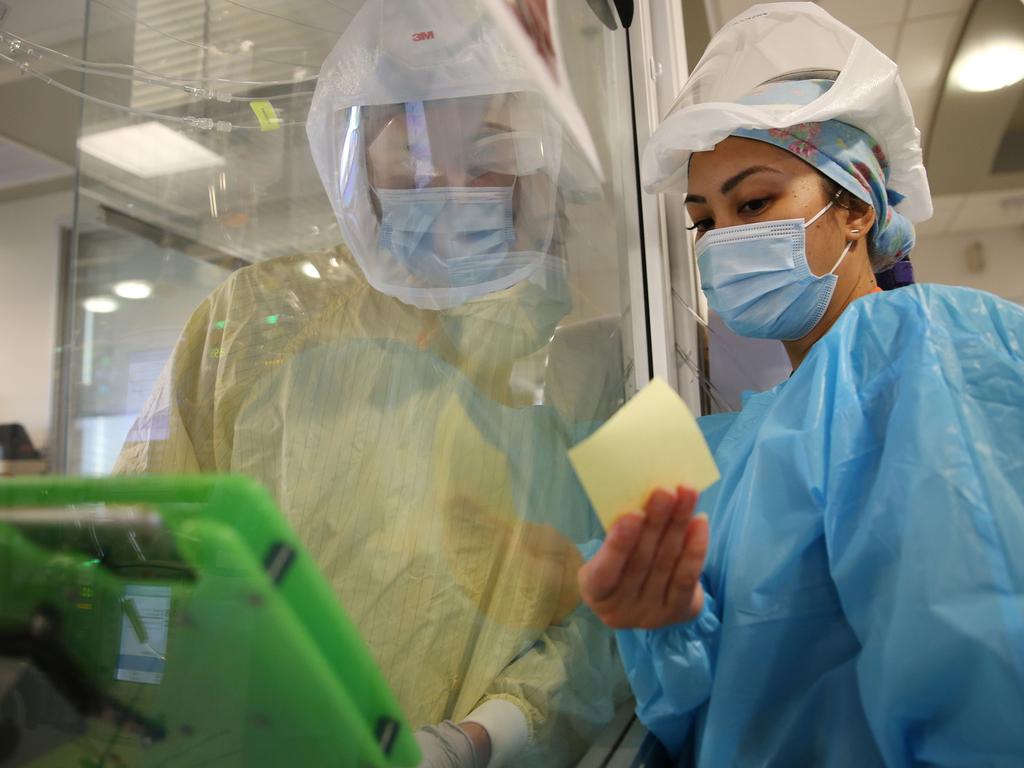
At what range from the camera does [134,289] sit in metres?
0.82

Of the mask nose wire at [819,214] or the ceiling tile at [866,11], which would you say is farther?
the ceiling tile at [866,11]

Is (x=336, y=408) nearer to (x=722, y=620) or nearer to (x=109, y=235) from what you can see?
(x=109, y=235)

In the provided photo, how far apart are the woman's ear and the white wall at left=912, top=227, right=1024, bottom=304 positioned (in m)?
2.20

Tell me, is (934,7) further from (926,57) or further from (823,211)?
(823,211)

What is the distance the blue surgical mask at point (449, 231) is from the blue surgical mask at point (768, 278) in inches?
16.0

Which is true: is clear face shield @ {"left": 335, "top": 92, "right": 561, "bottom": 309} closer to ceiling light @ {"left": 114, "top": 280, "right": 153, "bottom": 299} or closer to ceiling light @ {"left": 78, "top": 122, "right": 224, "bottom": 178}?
ceiling light @ {"left": 114, "top": 280, "right": 153, "bottom": 299}

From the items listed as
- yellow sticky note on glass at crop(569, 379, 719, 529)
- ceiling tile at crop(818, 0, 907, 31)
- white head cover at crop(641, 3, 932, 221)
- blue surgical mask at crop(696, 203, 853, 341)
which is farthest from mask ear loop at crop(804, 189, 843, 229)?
ceiling tile at crop(818, 0, 907, 31)

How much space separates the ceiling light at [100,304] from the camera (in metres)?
0.75

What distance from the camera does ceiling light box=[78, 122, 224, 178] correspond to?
104cm

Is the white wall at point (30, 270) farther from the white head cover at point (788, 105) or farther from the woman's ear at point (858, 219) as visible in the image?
the woman's ear at point (858, 219)

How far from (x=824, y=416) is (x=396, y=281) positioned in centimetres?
54

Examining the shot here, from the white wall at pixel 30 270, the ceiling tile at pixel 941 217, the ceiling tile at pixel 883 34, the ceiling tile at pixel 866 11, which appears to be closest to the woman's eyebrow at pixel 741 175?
the white wall at pixel 30 270

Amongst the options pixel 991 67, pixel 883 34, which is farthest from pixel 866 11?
pixel 991 67

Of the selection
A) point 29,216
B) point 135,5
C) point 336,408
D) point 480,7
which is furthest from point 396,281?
point 29,216
